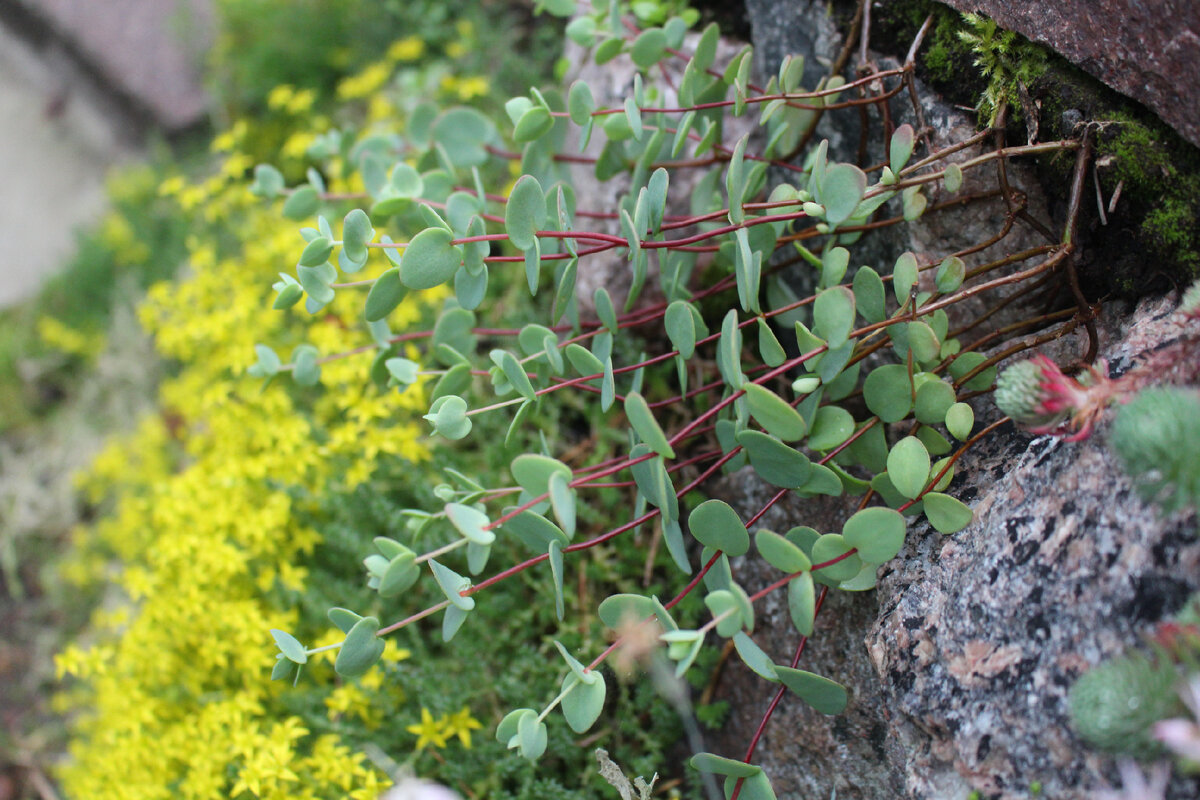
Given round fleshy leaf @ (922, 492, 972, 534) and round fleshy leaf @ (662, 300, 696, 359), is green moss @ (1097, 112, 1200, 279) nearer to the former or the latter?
round fleshy leaf @ (922, 492, 972, 534)

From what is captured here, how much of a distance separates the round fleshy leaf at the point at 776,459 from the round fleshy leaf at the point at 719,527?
0.08 metres

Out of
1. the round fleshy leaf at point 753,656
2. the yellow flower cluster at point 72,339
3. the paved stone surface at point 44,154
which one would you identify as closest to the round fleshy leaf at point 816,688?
the round fleshy leaf at point 753,656

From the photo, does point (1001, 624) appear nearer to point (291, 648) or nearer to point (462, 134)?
point (291, 648)

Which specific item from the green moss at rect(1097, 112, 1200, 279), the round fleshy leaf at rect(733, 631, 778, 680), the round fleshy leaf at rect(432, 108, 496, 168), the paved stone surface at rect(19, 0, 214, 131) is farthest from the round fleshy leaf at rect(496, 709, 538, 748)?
the paved stone surface at rect(19, 0, 214, 131)

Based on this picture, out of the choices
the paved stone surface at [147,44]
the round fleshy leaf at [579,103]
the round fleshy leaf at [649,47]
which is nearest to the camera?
the round fleshy leaf at [579,103]

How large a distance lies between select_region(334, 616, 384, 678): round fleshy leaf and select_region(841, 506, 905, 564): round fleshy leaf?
58 centimetres

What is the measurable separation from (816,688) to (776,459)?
0.93ft

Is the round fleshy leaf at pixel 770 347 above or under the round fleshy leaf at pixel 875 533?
above

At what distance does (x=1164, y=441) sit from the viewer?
0.70 m

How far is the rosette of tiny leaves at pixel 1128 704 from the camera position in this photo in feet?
2.24

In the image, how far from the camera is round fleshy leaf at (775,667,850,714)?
3.22 feet

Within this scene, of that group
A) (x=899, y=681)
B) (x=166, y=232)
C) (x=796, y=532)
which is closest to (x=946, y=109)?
(x=796, y=532)

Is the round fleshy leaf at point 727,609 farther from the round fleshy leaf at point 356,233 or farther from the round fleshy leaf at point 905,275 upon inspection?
the round fleshy leaf at point 356,233

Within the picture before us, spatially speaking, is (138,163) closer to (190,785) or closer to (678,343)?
(190,785)
